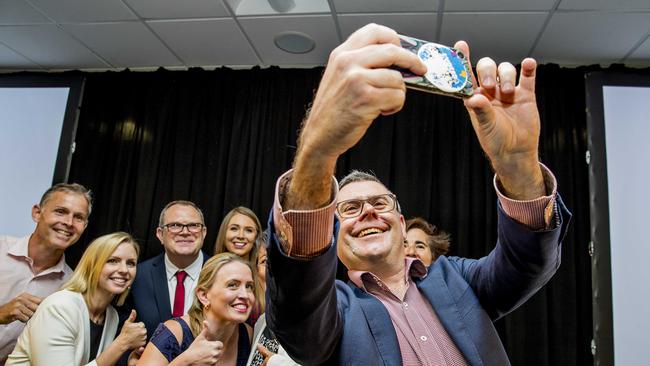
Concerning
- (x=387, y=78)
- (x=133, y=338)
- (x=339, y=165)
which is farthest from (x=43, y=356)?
(x=339, y=165)

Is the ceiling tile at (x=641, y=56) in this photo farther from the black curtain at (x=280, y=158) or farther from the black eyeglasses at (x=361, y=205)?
the black eyeglasses at (x=361, y=205)

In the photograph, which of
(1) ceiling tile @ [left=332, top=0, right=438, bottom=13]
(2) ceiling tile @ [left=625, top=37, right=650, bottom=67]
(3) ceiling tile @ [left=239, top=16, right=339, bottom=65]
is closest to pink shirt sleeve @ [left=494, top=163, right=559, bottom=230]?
(1) ceiling tile @ [left=332, top=0, right=438, bottom=13]

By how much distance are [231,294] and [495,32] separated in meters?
2.44

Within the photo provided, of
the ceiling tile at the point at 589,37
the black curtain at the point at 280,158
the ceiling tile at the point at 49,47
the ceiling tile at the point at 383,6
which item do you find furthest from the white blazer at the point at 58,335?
the ceiling tile at the point at 589,37

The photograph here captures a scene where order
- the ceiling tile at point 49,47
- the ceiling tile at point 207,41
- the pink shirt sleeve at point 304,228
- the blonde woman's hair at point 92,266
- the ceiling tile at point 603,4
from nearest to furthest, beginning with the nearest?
the pink shirt sleeve at point 304,228, the blonde woman's hair at point 92,266, the ceiling tile at point 603,4, the ceiling tile at point 207,41, the ceiling tile at point 49,47

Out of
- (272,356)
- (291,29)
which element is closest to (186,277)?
(272,356)

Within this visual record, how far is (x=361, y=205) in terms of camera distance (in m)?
1.31

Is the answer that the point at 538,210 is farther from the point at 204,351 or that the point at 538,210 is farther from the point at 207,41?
the point at 207,41

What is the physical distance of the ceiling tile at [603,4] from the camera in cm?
275

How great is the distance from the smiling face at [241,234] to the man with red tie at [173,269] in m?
0.17

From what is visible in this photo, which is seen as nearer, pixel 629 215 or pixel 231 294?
pixel 231 294

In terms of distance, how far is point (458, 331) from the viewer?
1.05 metres

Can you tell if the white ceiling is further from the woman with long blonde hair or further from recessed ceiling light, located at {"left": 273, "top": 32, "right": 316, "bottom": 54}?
the woman with long blonde hair

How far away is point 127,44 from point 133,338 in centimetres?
250
